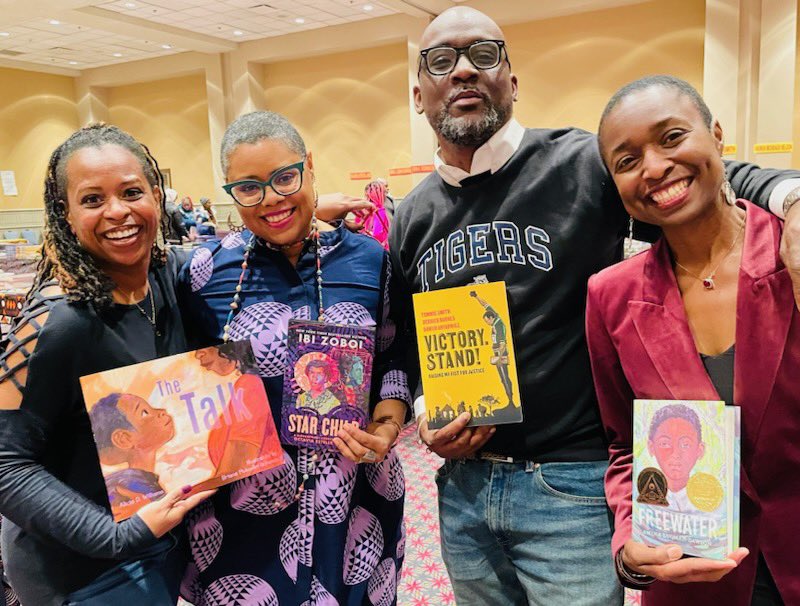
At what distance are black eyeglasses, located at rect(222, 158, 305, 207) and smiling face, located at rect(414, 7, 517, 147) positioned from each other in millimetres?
391

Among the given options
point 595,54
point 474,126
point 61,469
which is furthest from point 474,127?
point 595,54

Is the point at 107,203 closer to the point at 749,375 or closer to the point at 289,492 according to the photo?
the point at 289,492

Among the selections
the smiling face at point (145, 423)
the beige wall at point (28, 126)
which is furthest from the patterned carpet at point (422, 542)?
the beige wall at point (28, 126)

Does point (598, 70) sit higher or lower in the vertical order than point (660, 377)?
higher

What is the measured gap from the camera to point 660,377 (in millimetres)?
1210

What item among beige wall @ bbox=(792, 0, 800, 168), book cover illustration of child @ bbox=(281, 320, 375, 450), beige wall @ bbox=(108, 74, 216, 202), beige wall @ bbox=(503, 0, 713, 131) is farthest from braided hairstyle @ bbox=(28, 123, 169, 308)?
beige wall @ bbox=(108, 74, 216, 202)

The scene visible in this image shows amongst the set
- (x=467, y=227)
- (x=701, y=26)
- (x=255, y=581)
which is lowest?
(x=255, y=581)

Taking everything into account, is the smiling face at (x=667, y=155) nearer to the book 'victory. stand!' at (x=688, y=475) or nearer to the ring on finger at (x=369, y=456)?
the book 'victory. stand!' at (x=688, y=475)

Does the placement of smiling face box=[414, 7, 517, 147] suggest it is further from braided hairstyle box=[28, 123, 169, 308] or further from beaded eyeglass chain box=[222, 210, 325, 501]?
braided hairstyle box=[28, 123, 169, 308]

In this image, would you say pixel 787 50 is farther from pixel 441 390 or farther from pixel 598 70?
pixel 441 390

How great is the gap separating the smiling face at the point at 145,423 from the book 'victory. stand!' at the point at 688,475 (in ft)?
3.09

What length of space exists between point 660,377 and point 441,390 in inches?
18.7

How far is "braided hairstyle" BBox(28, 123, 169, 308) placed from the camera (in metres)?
1.39

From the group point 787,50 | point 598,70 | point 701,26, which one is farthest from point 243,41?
point 787,50
